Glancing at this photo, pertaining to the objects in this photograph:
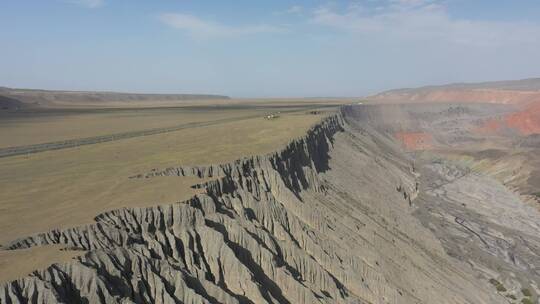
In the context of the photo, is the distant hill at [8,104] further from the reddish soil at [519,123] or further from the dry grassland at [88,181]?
the reddish soil at [519,123]

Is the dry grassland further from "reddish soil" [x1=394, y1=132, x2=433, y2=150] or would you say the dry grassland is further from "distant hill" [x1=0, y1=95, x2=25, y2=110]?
"distant hill" [x1=0, y1=95, x2=25, y2=110]

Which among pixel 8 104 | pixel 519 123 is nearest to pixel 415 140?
pixel 519 123

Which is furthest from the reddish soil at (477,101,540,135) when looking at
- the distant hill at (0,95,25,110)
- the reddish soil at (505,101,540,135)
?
the distant hill at (0,95,25,110)

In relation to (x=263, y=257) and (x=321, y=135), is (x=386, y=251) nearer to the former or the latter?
(x=263, y=257)

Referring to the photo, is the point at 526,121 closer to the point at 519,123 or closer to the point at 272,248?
the point at 519,123

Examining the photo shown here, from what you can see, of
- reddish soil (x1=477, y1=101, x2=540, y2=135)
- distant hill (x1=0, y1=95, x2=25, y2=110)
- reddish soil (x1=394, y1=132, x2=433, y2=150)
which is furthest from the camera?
reddish soil (x1=477, y1=101, x2=540, y2=135)

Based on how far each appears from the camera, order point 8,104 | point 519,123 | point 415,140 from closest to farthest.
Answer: point 415,140 → point 8,104 → point 519,123

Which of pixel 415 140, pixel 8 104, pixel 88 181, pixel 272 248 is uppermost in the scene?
pixel 8 104
